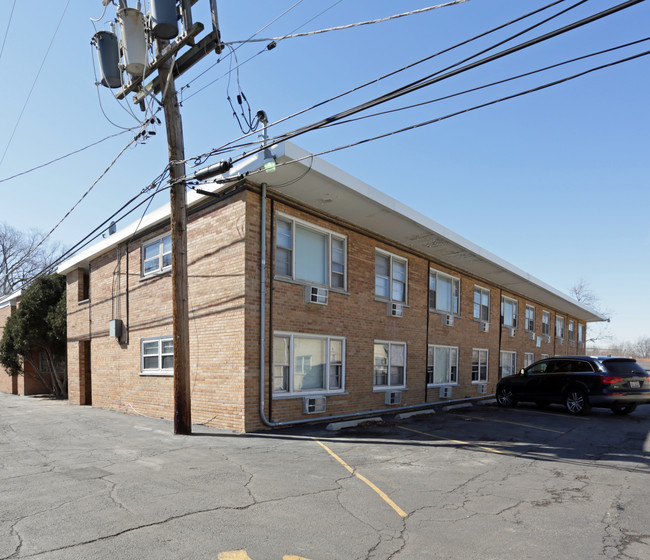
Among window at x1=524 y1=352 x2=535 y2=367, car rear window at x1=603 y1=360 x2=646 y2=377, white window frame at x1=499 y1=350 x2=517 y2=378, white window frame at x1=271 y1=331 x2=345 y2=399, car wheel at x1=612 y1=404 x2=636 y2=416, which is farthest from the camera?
window at x1=524 y1=352 x2=535 y2=367

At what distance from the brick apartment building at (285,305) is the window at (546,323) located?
11294 millimetres

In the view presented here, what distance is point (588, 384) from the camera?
46.8 feet

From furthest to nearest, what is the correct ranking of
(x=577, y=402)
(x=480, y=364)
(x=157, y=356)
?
(x=480, y=364) → (x=577, y=402) → (x=157, y=356)

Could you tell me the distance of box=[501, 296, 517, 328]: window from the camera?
78.2 ft

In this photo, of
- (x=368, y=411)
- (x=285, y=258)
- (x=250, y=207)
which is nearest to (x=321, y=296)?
(x=285, y=258)

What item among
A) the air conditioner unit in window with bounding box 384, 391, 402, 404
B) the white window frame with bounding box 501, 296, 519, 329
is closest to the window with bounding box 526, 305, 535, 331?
the white window frame with bounding box 501, 296, 519, 329

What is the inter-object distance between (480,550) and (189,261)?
392 inches

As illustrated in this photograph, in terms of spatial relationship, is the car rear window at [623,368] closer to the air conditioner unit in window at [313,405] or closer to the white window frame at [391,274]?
the white window frame at [391,274]

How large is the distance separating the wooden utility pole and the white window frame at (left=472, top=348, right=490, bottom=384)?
47.2ft

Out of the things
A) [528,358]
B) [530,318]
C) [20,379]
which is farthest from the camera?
[530,318]

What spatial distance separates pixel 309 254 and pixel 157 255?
15.8 ft

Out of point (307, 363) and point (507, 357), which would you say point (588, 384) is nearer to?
point (307, 363)

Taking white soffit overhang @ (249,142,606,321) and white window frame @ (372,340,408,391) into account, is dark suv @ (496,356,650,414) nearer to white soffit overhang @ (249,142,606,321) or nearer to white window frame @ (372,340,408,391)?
Result: white window frame @ (372,340,408,391)

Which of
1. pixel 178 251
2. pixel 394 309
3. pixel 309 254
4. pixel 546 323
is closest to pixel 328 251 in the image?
pixel 309 254
